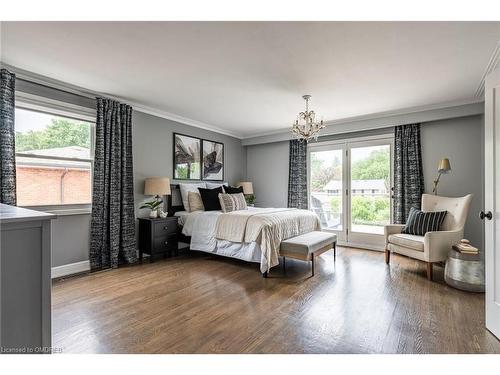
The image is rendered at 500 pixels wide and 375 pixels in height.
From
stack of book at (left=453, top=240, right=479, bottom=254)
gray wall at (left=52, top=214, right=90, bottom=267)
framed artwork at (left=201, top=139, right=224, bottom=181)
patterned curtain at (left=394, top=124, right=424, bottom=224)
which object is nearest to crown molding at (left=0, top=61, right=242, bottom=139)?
framed artwork at (left=201, top=139, right=224, bottom=181)

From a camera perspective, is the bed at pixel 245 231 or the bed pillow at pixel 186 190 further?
the bed pillow at pixel 186 190

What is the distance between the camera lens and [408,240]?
10.7 ft

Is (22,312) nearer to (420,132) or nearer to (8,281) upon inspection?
(8,281)

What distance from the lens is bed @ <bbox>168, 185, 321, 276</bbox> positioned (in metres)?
3.19

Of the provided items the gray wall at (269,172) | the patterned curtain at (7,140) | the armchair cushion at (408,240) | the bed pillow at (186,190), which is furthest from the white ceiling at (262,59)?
the gray wall at (269,172)

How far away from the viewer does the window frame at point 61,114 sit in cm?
286

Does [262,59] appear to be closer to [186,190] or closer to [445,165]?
[186,190]

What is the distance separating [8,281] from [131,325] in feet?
3.74

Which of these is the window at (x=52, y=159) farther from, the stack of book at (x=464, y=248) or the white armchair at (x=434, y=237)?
the stack of book at (x=464, y=248)

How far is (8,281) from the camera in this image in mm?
1097

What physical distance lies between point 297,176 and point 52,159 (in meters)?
4.14

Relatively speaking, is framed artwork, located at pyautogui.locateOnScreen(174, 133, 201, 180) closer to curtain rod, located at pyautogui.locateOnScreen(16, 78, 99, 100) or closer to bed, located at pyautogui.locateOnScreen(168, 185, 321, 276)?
bed, located at pyautogui.locateOnScreen(168, 185, 321, 276)

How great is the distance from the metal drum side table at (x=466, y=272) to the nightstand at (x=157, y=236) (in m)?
3.66
